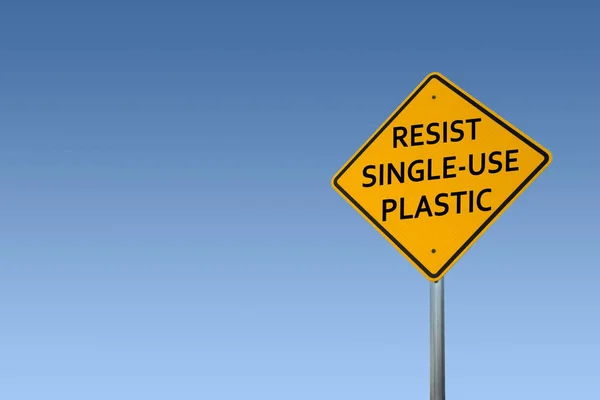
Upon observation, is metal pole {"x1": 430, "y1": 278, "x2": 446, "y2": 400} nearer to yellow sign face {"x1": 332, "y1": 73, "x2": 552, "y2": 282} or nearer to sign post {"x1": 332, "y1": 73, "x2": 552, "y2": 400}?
sign post {"x1": 332, "y1": 73, "x2": 552, "y2": 400}

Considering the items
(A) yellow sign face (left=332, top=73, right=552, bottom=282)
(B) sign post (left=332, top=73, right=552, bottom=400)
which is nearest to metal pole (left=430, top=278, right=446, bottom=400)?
(B) sign post (left=332, top=73, right=552, bottom=400)

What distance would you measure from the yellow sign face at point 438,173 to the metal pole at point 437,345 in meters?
0.12

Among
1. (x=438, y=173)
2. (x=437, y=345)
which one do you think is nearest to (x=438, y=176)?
(x=438, y=173)

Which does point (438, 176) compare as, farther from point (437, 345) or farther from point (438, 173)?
point (437, 345)

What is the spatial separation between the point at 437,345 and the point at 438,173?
108 centimetres

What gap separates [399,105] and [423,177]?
1.88ft

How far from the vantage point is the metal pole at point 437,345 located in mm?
4168

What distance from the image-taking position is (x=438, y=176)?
4.44 meters

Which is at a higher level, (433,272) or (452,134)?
(452,134)

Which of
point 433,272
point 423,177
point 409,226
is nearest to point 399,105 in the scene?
point 423,177

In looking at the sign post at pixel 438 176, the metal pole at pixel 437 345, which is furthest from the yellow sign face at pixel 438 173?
the metal pole at pixel 437 345

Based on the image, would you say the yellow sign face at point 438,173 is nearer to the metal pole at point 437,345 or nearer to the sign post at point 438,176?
the sign post at point 438,176

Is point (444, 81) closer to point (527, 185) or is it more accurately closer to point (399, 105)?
point (399, 105)

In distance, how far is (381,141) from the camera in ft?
15.4
